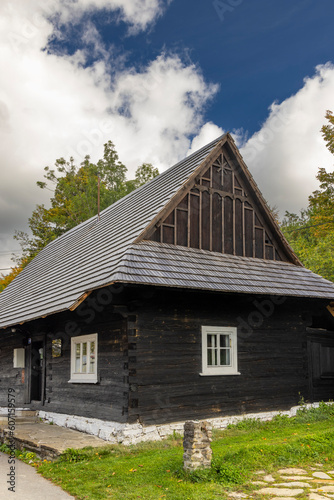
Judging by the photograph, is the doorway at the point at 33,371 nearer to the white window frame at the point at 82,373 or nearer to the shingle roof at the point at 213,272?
the white window frame at the point at 82,373

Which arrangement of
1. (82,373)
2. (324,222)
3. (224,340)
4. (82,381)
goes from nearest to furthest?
(82,381) → (82,373) → (224,340) → (324,222)

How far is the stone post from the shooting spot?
19.4 feet

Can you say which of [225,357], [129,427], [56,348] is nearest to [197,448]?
[129,427]

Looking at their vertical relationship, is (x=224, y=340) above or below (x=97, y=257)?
below

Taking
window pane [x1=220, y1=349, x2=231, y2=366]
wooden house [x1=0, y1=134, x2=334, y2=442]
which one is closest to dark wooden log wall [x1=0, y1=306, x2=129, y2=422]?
wooden house [x1=0, y1=134, x2=334, y2=442]

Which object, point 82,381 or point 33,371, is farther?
point 33,371

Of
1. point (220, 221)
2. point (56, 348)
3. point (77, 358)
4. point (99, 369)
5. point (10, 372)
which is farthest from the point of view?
point (10, 372)

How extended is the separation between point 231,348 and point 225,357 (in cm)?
25

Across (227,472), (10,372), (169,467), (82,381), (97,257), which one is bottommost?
(169,467)

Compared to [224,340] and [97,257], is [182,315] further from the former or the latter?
[97,257]

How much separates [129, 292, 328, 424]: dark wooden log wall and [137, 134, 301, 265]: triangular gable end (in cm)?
161

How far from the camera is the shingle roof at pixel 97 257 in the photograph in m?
9.92

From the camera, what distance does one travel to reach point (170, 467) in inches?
255

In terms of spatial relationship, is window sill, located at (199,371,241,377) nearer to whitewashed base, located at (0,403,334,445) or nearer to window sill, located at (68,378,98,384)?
whitewashed base, located at (0,403,334,445)
